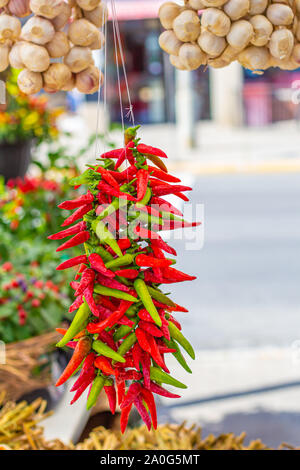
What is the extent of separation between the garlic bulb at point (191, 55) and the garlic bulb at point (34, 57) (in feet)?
0.79

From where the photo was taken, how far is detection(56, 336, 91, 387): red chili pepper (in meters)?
0.93

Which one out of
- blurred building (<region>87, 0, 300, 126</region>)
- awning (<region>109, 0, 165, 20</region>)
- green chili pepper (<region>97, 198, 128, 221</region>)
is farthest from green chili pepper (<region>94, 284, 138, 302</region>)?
blurred building (<region>87, 0, 300, 126</region>)

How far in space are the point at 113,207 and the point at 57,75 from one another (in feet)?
1.09

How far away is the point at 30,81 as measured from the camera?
111 cm

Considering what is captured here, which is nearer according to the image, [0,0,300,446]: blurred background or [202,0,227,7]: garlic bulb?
[202,0,227,7]: garlic bulb

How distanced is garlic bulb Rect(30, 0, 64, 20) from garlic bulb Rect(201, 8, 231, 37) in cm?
25

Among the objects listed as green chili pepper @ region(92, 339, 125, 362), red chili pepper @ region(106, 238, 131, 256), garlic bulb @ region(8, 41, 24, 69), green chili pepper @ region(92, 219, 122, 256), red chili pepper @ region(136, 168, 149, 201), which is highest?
garlic bulb @ region(8, 41, 24, 69)

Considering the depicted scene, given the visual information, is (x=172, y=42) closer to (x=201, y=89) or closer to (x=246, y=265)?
(x=246, y=265)

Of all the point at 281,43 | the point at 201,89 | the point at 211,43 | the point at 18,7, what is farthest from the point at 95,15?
the point at 201,89

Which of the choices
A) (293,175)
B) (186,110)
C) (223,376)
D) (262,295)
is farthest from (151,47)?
(223,376)

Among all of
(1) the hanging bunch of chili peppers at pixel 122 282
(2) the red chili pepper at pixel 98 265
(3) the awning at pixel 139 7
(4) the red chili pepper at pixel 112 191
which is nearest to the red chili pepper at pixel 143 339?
(1) the hanging bunch of chili peppers at pixel 122 282

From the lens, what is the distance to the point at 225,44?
1072mm

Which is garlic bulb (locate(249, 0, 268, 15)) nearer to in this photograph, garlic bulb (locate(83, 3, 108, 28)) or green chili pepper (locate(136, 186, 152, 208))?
garlic bulb (locate(83, 3, 108, 28))
